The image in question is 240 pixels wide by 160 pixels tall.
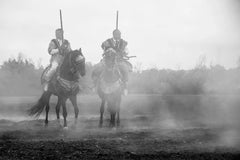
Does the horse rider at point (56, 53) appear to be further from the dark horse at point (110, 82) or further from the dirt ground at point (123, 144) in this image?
the dirt ground at point (123, 144)

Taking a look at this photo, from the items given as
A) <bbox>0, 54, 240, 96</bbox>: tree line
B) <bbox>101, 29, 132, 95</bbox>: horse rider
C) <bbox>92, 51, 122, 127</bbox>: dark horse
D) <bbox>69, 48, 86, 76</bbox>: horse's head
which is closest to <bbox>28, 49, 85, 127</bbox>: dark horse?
<bbox>69, 48, 86, 76</bbox>: horse's head

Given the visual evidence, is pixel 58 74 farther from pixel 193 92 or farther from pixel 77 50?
pixel 193 92

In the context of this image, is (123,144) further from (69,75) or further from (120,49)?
(120,49)

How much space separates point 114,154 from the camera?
31.6ft

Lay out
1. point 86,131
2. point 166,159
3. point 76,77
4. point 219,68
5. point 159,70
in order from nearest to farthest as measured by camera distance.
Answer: point 166,159
point 86,131
point 76,77
point 219,68
point 159,70

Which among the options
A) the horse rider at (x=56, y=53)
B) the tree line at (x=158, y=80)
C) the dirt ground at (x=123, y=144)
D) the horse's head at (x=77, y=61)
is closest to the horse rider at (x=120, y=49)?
the horse's head at (x=77, y=61)

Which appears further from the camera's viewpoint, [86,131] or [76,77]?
[76,77]

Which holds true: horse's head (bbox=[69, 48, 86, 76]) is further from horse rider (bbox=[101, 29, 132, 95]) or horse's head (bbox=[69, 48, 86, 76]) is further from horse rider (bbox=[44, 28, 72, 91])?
horse rider (bbox=[101, 29, 132, 95])

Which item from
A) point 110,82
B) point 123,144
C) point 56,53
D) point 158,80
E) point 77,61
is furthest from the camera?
point 158,80

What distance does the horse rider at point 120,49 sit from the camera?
16302mm

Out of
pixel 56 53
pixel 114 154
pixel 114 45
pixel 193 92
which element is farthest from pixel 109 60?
pixel 193 92

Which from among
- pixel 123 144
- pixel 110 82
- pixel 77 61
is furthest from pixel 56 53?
pixel 123 144

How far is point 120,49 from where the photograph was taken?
55.0ft

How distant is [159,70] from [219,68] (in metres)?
16.9
